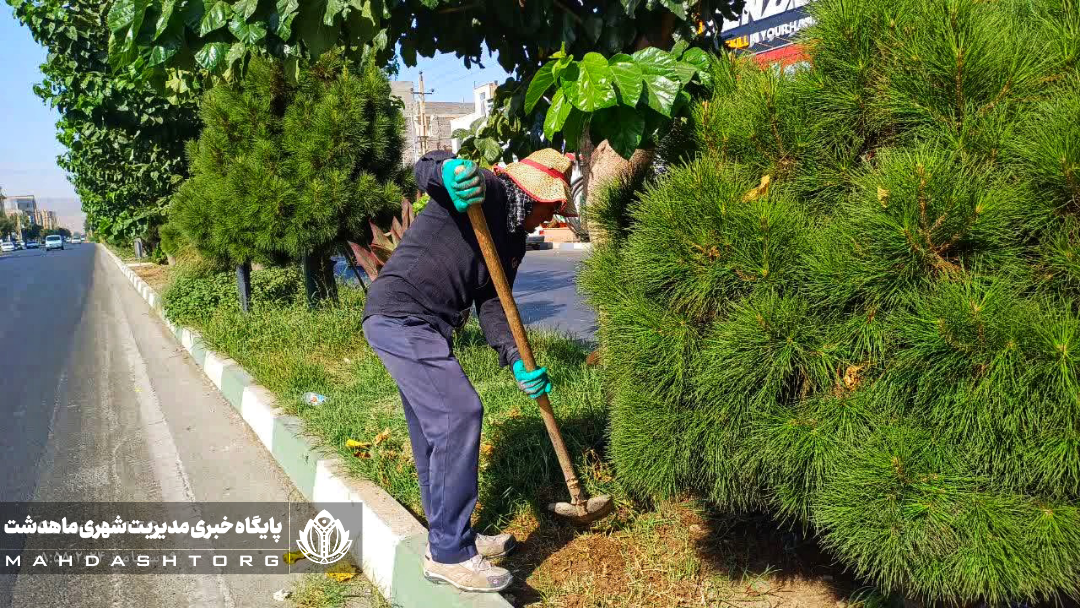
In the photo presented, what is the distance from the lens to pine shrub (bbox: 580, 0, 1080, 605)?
1.56 m

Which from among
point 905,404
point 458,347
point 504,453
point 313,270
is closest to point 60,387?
point 313,270

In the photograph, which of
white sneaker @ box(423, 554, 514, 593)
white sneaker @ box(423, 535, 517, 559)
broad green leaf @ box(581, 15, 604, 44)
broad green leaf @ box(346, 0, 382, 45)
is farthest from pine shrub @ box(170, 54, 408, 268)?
white sneaker @ box(423, 554, 514, 593)

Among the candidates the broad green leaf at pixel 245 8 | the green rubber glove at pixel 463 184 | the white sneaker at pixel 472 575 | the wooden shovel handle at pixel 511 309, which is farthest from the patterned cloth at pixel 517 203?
the white sneaker at pixel 472 575

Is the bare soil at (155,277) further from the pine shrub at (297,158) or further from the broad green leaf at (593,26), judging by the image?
the broad green leaf at (593,26)

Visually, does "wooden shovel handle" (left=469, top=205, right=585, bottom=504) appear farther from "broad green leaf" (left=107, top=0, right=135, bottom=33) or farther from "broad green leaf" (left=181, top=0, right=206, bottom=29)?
"broad green leaf" (left=107, top=0, right=135, bottom=33)

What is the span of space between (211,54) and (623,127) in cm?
134

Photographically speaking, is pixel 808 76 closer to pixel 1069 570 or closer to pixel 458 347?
pixel 1069 570

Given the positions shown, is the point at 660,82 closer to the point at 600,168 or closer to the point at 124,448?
the point at 600,168

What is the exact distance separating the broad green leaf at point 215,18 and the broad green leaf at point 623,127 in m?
1.19

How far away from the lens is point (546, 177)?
2854mm

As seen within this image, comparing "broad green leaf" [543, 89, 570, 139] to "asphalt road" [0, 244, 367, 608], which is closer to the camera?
"broad green leaf" [543, 89, 570, 139]

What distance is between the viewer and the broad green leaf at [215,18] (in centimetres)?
229

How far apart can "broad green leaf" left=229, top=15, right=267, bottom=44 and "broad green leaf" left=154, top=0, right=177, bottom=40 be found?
0.57ft

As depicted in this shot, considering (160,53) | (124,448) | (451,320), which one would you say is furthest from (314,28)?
(124,448)
